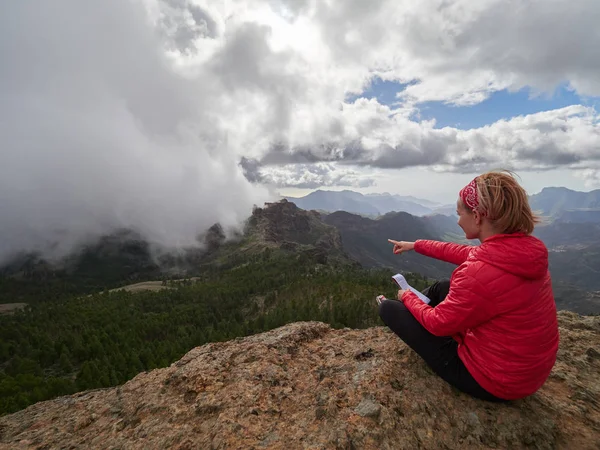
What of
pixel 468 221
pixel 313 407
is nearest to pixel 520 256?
pixel 468 221

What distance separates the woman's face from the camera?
5.92 metres

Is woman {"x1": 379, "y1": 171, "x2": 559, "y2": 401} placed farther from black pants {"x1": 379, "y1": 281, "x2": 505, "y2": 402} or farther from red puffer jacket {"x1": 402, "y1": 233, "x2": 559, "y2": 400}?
black pants {"x1": 379, "y1": 281, "x2": 505, "y2": 402}

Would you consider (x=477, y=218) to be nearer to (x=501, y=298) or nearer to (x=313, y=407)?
(x=501, y=298)

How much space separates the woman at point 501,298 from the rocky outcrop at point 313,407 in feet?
3.94

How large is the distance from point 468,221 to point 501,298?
153cm

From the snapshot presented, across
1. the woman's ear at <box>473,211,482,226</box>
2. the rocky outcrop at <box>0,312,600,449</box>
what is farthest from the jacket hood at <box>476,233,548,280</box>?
the rocky outcrop at <box>0,312,600,449</box>

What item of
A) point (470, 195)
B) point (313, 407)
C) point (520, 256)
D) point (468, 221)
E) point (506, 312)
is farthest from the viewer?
point (313, 407)

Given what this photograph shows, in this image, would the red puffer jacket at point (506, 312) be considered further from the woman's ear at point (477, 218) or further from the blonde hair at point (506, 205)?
the woman's ear at point (477, 218)

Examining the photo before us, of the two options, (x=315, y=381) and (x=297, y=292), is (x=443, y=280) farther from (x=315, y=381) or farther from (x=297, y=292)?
(x=297, y=292)

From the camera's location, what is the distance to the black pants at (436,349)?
22.0ft

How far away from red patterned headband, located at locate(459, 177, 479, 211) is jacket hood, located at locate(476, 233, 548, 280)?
818 mm

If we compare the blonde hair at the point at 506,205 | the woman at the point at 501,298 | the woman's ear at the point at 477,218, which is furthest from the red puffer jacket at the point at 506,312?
the woman's ear at the point at 477,218

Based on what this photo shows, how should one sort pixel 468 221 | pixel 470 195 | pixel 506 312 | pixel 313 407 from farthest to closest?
pixel 313 407, pixel 468 221, pixel 470 195, pixel 506 312

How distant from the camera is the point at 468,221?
604 cm
